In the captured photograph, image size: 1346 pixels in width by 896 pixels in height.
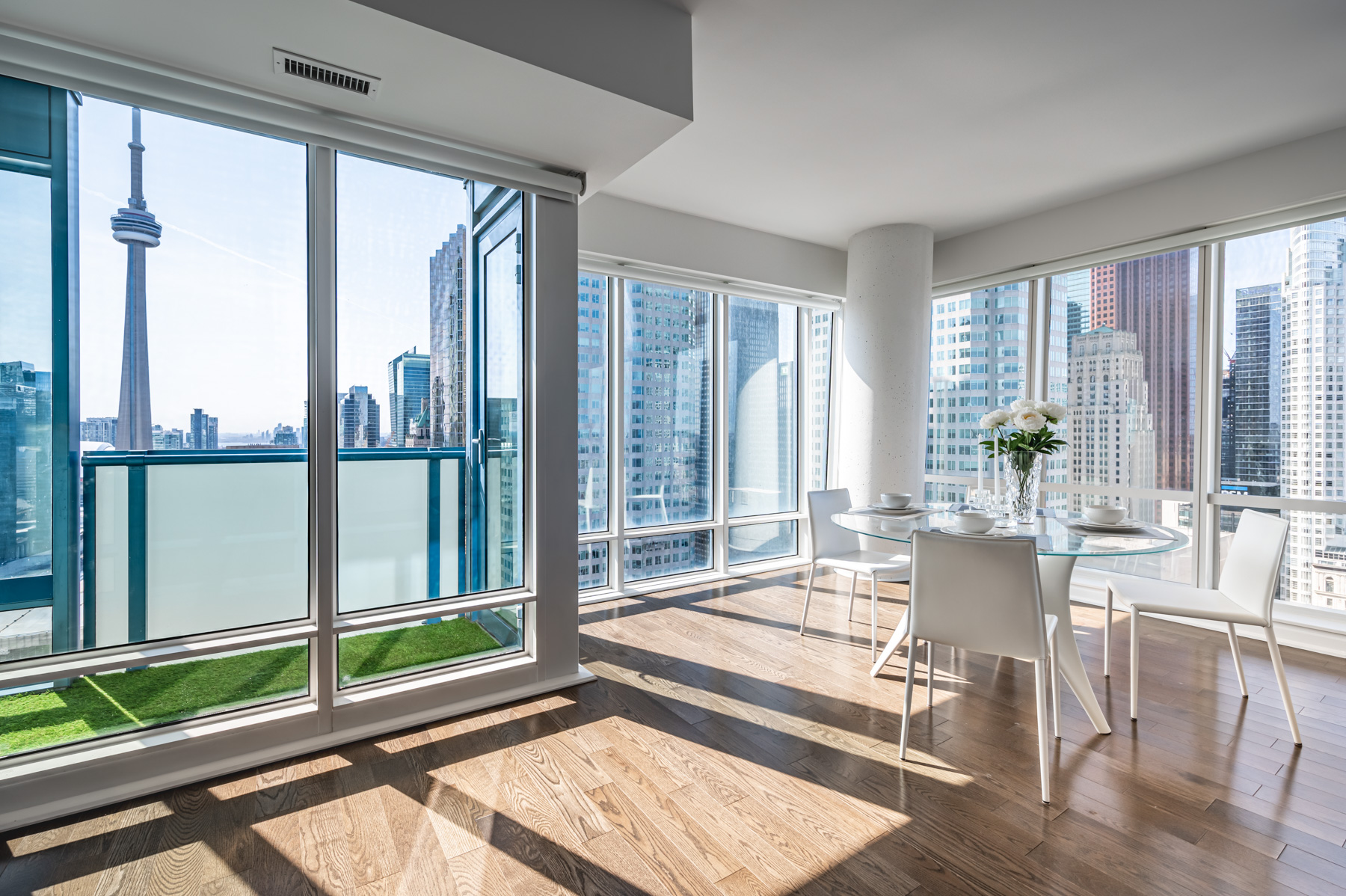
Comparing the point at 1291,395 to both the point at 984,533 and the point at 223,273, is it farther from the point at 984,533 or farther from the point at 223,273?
the point at 223,273

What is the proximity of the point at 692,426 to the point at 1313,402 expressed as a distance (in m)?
3.85

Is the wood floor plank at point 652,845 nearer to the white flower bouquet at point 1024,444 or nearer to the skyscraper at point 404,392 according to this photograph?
the skyscraper at point 404,392

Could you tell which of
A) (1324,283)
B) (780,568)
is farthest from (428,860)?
(1324,283)

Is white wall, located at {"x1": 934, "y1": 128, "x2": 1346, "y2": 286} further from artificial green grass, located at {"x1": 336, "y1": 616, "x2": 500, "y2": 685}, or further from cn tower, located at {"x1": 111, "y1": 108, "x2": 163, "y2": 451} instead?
cn tower, located at {"x1": 111, "y1": 108, "x2": 163, "y2": 451}

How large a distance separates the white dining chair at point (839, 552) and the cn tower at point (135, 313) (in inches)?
125

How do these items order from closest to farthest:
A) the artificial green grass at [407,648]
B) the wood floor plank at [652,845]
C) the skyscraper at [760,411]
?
Answer: the wood floor plank at [652,845]
the artificial green grass at [407,648]
the skyscraper at [760,411]

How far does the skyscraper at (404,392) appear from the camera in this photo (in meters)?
2.61

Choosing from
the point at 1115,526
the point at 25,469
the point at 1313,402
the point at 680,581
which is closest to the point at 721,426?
the point at 680,581

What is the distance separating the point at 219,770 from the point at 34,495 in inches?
44.3

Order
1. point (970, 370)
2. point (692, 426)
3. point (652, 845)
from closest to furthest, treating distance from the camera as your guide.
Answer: point (652, 845) < point (692, 426) < point (970, 370)

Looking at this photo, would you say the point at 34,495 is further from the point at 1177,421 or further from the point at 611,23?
the point at 1177,421

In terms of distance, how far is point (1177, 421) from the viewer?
4.05 meters

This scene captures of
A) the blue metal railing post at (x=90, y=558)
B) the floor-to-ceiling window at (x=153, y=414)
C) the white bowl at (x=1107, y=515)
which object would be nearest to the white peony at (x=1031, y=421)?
the white bowl at (x=1107, y=515)

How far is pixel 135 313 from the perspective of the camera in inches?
85.0
